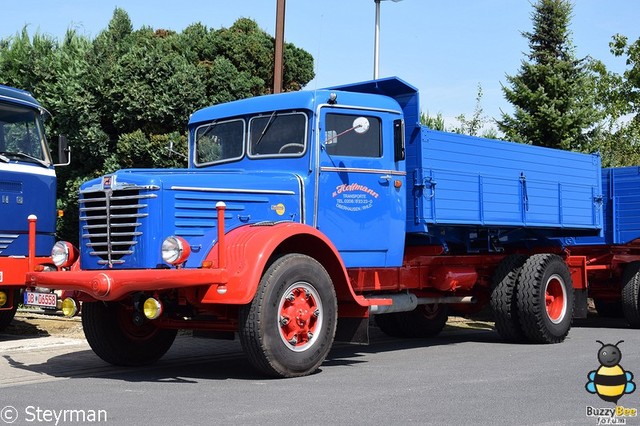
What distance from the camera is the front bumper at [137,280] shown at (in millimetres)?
7488

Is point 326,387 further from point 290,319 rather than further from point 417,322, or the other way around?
point 417,322

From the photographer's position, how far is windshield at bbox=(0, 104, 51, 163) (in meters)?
11.4

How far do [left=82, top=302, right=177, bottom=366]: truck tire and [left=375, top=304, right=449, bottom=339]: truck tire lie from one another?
13.5 feet

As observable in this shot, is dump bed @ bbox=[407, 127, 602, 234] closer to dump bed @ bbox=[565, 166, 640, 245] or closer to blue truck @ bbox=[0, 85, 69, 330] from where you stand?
dump bed @ bbox=[565, 166, 640, 245]

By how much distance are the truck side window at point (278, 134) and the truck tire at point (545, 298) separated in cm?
392

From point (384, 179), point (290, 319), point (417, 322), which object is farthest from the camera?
point (417, 322)

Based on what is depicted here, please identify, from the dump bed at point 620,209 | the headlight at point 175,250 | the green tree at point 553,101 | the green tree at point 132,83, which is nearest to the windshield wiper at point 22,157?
the headlight at point 175,250

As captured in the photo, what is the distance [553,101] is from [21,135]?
61.3 feet

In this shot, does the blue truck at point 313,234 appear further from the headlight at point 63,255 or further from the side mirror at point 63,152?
the side mirror at point 63,152

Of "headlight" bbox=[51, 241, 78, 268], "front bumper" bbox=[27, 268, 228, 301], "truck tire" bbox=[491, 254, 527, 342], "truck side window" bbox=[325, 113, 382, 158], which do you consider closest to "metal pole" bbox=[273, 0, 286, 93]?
"truck tire" bbox=[491, 254, 527, 342]

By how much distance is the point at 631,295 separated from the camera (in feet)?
45.6

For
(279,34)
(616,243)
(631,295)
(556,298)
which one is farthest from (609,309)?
(279,34)

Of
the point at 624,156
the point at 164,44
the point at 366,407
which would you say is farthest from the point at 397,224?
the point at 624,156

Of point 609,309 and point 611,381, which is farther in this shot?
point 609,309
